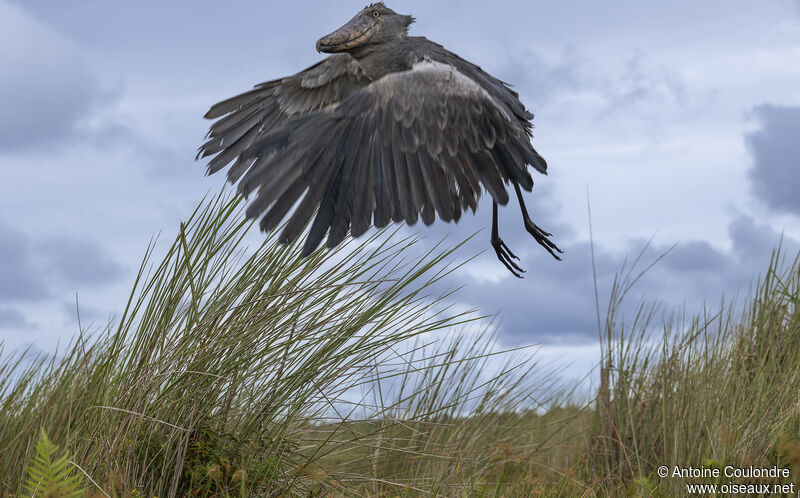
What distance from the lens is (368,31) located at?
3.94m

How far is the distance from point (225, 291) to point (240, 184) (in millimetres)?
485

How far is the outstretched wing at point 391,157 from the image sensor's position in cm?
315

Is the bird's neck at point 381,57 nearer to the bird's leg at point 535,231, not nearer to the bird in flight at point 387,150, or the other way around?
the bird in flight at point 387,150

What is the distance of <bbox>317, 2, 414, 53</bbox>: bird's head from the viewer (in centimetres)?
384

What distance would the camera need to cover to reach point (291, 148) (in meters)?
3.23

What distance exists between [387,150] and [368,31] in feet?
3.22

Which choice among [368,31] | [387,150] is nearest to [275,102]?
[368,31]

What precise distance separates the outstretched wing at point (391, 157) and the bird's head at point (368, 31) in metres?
0.53

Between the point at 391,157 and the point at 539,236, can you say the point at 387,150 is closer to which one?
the point at 391,157

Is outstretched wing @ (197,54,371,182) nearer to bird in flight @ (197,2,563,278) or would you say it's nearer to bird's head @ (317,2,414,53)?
bird in flight @ (197,2,563,278)

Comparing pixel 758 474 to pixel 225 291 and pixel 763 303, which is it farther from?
pixel 225 291

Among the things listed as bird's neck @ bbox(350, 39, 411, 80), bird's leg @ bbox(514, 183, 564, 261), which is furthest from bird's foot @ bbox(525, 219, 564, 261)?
bird's neck @ bbox(350, 39, 411, 80)

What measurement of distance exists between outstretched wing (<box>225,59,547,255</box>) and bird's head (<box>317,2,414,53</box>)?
1.74 feet

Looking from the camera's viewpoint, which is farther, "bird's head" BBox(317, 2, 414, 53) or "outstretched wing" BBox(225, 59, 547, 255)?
"bird's head" BBox(317, 2, 414, 53)
